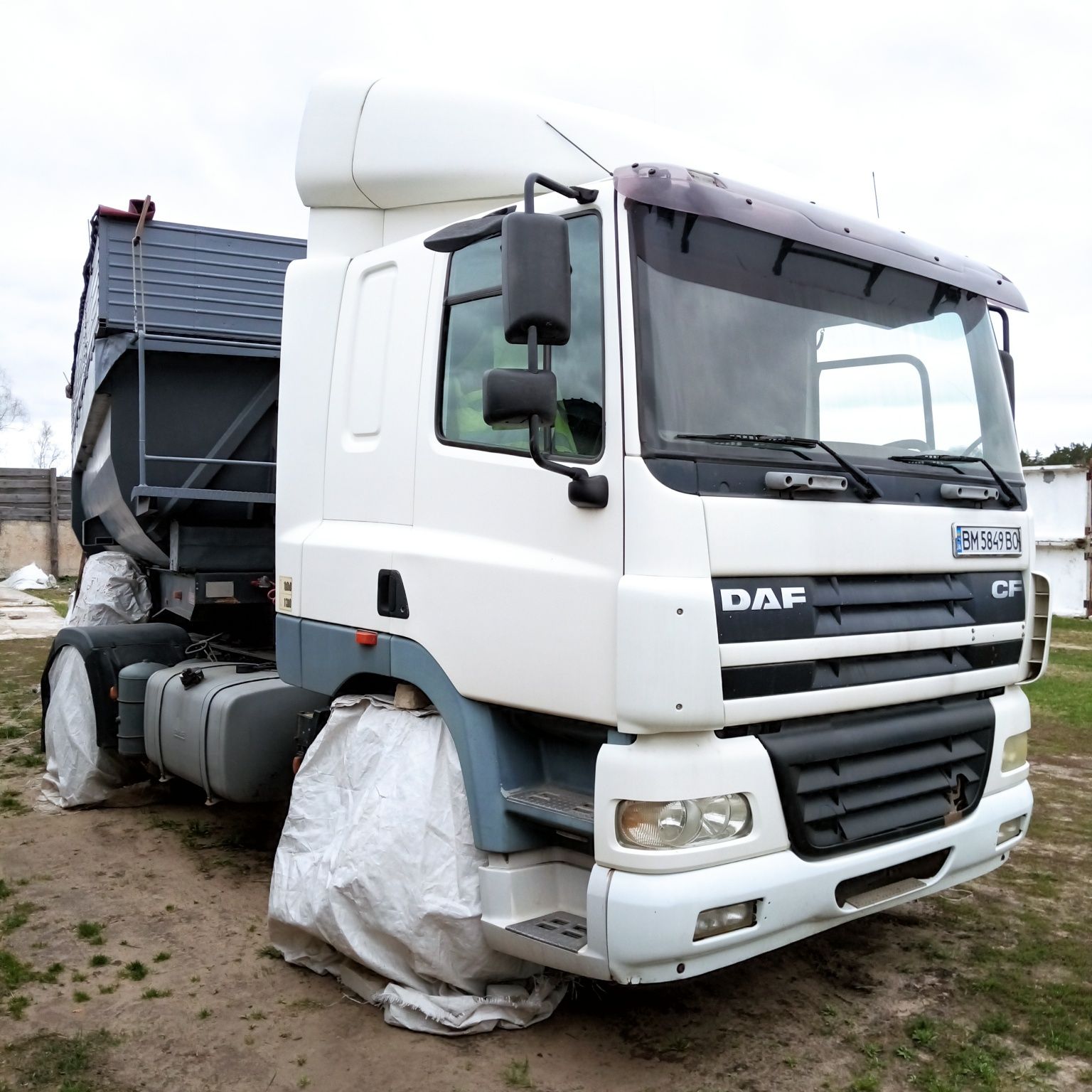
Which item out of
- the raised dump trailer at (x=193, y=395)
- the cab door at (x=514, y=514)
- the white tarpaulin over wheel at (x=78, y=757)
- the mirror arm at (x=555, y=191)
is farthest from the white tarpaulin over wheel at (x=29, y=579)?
the mirror arm at (x=555, y=191)

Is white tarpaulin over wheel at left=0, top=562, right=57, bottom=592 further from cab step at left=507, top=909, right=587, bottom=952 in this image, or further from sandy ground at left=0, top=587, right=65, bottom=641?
cab step at left=507, top=909, right=587, bottom=952

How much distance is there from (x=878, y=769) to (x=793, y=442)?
1.09 m

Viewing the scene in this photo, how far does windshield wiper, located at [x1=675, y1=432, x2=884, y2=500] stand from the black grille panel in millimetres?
294

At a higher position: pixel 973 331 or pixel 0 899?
pixel 973 331

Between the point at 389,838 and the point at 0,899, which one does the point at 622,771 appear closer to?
the point at 389,838

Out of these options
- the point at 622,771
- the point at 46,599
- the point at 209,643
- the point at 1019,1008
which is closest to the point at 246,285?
the point at 209,643

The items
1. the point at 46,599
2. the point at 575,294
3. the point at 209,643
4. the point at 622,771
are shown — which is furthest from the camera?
the point at 46,599

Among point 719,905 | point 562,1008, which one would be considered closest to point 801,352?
point 719,905

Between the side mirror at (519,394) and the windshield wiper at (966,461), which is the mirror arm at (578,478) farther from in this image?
the windshield wiper at (966,461)

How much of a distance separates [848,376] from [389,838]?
2182 millimetres

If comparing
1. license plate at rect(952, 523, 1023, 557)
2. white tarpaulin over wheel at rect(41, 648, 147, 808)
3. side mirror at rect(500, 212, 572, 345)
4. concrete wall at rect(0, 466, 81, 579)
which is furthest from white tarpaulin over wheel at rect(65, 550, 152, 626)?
concrete wall at rect(0, 466, 81, 579)

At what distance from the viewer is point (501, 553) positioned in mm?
3592

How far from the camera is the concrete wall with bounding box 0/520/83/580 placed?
24734 mm

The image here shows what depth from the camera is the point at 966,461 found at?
4.10m
